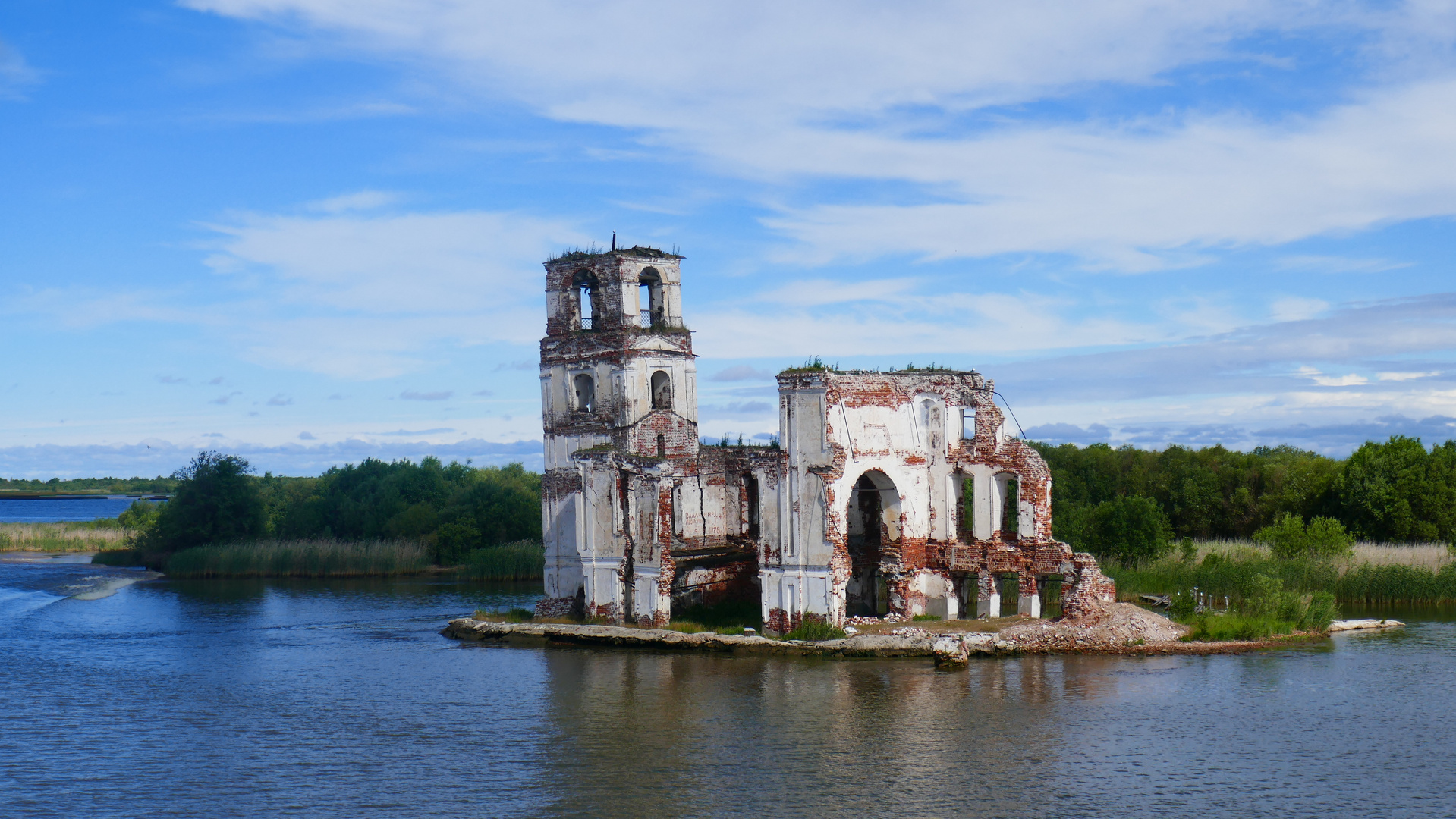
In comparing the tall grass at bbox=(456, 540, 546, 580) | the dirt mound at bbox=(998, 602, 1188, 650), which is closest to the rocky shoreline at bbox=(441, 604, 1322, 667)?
the dirt mound at bbox=(998, 602, 1188, 650)

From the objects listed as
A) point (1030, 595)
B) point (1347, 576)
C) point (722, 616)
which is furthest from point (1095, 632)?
point (1347, 576)

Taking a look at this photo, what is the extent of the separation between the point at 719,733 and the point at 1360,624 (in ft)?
66.9

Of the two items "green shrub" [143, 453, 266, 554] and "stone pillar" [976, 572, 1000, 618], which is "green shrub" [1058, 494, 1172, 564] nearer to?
"stone pillar" [976, 572, 1000, 618]

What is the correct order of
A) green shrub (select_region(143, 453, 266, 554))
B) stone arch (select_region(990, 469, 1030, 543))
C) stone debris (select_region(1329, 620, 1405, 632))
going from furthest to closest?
green shrub (select_region(143, 453, 266, 554)) → stone arch (select_region(990, 469, 1030, 543)) → stone debris (select_region(1329, 620, 1405, 632))

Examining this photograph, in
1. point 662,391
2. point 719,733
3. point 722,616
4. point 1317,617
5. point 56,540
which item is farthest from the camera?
point 56,540

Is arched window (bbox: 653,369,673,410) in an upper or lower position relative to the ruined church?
upper

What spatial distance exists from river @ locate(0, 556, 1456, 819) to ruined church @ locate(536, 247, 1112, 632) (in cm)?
280

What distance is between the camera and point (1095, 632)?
30875mm

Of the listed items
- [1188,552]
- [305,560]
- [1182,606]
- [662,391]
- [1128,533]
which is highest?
[662,391]

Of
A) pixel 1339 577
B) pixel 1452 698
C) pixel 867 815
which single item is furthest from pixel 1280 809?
pixel 1339 577

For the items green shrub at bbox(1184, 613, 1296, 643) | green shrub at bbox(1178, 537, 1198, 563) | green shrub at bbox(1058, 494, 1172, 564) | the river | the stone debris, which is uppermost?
green shrub at bbox(1058, 494, 1172, 564)

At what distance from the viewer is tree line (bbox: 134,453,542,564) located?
60.9 meters

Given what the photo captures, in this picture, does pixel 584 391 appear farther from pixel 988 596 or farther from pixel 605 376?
pixel 988 596

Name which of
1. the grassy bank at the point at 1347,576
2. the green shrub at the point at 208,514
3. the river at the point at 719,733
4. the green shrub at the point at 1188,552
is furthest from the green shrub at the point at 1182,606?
the green shrub at the point at 208,514
